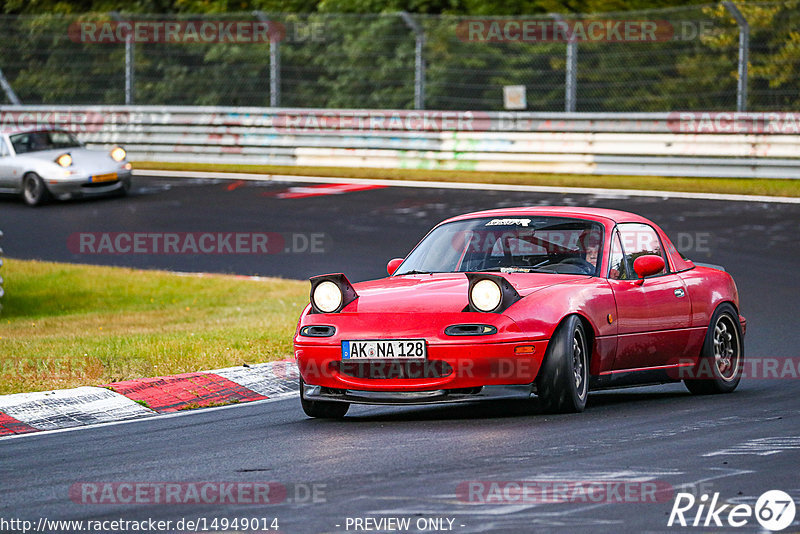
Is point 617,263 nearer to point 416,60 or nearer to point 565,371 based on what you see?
point 565,371

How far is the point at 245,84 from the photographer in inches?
1038

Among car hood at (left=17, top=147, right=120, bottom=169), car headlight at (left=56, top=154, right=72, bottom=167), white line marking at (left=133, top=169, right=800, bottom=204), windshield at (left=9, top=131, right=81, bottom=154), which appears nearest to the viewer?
white line marking at (left=133, top=169, right=800, bottom=204)

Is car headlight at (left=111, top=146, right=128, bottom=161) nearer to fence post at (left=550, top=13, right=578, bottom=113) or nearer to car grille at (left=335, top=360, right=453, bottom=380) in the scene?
fence post at (left=550, top=13, right=578, bottom=113)

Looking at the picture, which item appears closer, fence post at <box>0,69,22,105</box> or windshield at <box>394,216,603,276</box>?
windshield at <box>394,216,603,276</box>

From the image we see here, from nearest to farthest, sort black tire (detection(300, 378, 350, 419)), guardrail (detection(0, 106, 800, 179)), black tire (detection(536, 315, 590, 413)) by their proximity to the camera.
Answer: black tire (detection(536, 315, 590, 413)), black tire (detection(300, 378, 350, 419)), guardrail (detection(0, 106, 800, 179))

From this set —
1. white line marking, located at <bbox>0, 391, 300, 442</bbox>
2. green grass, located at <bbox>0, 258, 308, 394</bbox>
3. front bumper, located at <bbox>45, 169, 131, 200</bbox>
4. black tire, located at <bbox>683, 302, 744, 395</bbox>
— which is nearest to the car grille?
white line marking, located at <bbox>0, 391, 300, 442</bbox>

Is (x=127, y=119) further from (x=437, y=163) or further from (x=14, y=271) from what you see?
(x=14, y=271)

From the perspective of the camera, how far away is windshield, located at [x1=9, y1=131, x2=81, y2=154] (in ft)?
77.3

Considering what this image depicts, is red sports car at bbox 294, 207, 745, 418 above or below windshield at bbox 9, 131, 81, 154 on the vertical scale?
below

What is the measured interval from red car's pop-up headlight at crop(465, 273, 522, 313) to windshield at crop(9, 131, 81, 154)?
688 inches

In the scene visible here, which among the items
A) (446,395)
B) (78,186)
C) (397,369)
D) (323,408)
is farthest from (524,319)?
(78,186)

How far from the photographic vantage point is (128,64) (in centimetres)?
2669

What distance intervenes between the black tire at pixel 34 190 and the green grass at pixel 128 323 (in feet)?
17.8

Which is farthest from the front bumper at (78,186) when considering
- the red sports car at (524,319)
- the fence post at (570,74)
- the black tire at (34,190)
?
the red sports car at (524,319)
